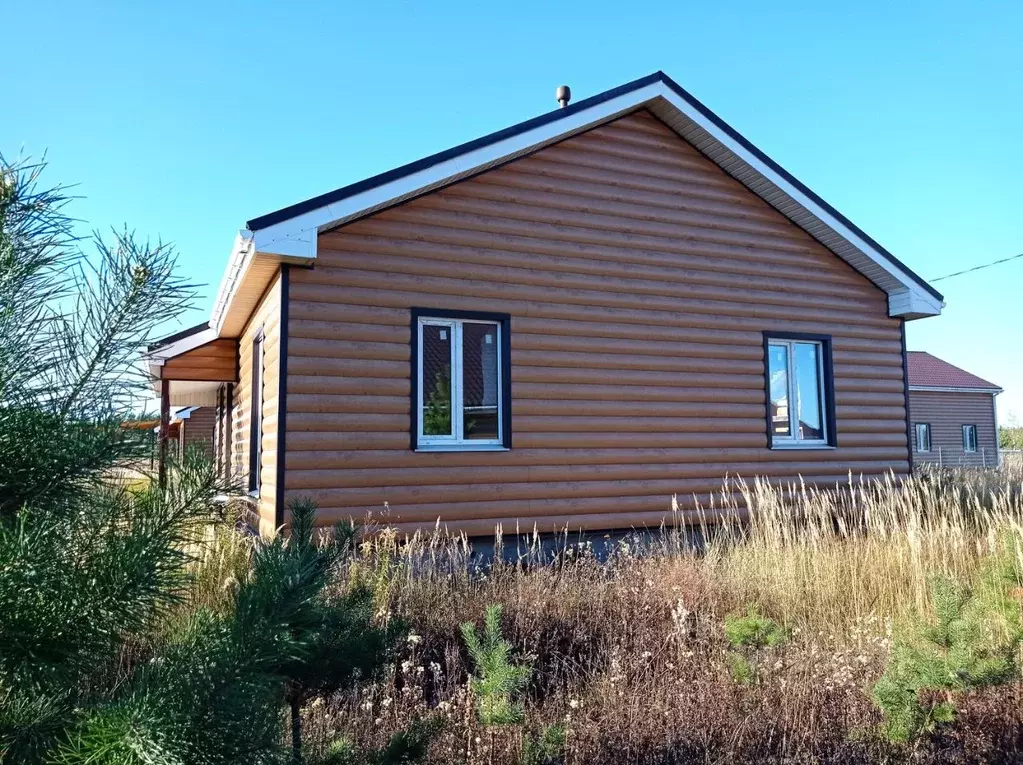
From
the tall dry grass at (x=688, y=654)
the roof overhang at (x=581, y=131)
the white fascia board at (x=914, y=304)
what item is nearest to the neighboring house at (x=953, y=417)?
the white fascia board at (x=914, y=304)

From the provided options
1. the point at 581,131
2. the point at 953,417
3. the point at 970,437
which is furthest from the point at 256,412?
the point at 970,437

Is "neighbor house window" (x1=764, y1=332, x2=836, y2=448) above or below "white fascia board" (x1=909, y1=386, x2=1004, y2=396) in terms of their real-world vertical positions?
below

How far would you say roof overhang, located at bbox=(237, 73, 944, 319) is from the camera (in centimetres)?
688

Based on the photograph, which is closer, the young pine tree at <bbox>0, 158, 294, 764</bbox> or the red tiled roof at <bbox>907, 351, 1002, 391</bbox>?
the young pine tree at <bbox>0, 158, 294, 764</bbox>

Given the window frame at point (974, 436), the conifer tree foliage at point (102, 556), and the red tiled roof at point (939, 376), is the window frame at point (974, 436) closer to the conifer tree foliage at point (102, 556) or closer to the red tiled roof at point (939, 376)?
the red tiled roof at point (939, 376)

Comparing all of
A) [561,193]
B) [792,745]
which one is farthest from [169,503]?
[561,193]

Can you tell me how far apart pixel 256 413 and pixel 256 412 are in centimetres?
1

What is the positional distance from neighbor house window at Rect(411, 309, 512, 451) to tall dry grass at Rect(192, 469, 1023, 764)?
1.34 metres

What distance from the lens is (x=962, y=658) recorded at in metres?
3.29

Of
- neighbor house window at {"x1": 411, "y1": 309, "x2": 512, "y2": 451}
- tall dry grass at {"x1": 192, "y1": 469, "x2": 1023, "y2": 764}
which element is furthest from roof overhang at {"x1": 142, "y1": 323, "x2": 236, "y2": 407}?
neighbor house window at {"x1": 411, "y1": 309, "x2": 512, "y2": 451}

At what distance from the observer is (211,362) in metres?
11.4

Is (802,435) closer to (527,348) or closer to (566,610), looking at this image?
(527,348)

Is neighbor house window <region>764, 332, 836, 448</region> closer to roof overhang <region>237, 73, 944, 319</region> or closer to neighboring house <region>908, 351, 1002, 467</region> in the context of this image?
roof overhang <region>237, 73, 944, 319</region>

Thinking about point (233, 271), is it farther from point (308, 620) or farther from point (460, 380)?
point (308, 620)
